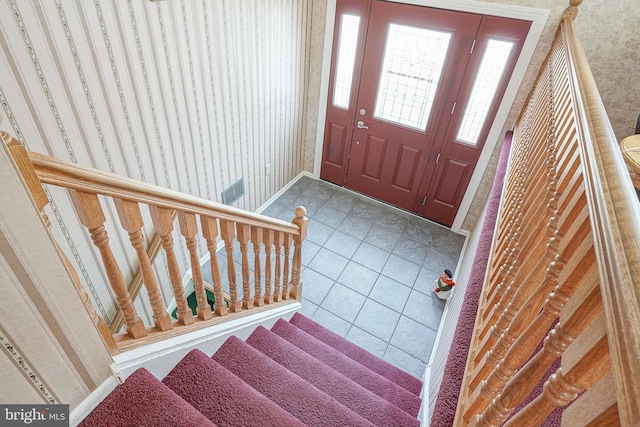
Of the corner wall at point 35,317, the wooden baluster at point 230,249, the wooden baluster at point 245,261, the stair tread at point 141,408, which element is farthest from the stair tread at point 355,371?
the corner wall at point 35,317

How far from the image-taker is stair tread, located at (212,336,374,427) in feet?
5.15

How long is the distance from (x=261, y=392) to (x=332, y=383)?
0.44 metres

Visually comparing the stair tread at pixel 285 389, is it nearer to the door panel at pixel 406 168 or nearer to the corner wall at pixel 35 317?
the corner wall at pixel 35 317

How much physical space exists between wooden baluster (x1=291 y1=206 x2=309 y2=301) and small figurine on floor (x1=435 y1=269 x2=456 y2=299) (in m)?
1.35

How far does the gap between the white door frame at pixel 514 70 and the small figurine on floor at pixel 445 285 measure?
0.95 meters

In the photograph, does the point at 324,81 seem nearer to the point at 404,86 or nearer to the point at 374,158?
the point at 404,86

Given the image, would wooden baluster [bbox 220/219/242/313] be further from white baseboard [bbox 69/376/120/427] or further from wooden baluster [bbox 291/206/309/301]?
white baseboard [bbox 69/376/120/427]

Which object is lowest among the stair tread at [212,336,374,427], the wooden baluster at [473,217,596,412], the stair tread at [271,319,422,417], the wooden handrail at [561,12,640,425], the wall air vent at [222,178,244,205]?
the stair tread at [271,319,422,417]

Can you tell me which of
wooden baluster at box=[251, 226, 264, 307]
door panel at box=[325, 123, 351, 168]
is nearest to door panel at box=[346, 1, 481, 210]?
door panel at box=[325, 123, 351, 168]

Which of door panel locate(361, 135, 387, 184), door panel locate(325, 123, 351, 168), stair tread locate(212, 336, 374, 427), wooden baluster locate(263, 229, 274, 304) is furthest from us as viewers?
door panel locate(325, 123, 351, 168)

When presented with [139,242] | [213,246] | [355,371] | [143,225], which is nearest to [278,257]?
[213,246]

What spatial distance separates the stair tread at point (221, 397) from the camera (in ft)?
4.43

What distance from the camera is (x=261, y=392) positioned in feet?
5.38

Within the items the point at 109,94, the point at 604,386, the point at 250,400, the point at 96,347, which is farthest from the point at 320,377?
the point at 109,94
